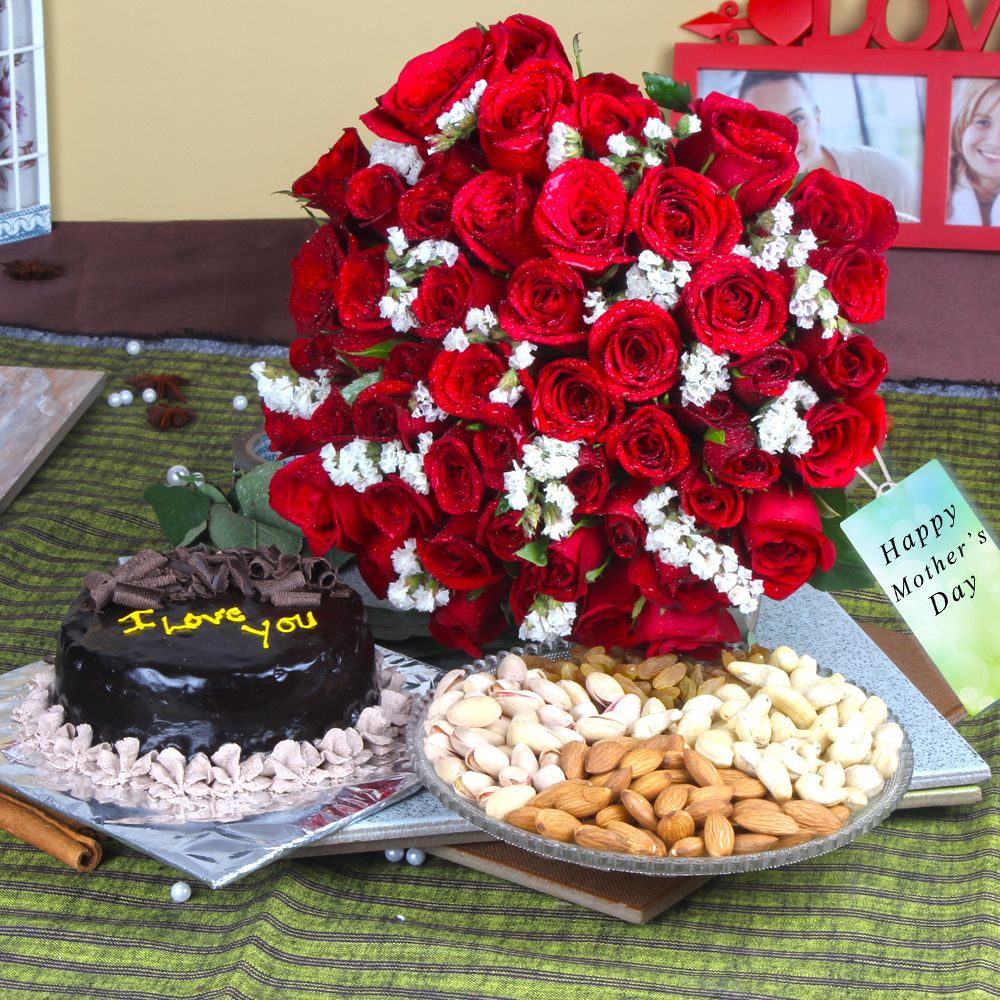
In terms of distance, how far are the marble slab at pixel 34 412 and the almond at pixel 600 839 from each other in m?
0.88

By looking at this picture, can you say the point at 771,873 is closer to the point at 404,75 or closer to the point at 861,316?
the point at 861,316

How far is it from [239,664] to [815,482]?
1.22 feet

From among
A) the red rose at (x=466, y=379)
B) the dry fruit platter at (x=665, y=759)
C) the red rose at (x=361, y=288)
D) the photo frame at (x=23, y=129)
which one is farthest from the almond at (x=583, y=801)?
the photo frame at (x=23, y=129)

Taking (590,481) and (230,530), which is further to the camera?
(230,530)

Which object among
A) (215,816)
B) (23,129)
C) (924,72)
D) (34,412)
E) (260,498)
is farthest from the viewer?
(23,129)

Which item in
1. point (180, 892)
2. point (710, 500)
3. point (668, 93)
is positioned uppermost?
point (668, 93)

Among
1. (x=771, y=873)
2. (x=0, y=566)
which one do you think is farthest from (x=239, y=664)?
(x=0, y=566)

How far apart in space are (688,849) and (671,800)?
32 millimetres

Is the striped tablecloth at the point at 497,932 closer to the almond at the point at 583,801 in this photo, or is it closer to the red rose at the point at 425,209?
the almond at the point at 583,801

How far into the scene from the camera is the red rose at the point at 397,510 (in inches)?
37.2

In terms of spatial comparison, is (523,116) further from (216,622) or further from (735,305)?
(216,622)

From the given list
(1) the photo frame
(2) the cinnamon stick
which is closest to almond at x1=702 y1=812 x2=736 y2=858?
(2) the cinnamon stick

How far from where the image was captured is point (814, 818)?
30.1 inches

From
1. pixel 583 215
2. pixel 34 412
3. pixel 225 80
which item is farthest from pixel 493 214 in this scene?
pixel 225 80
